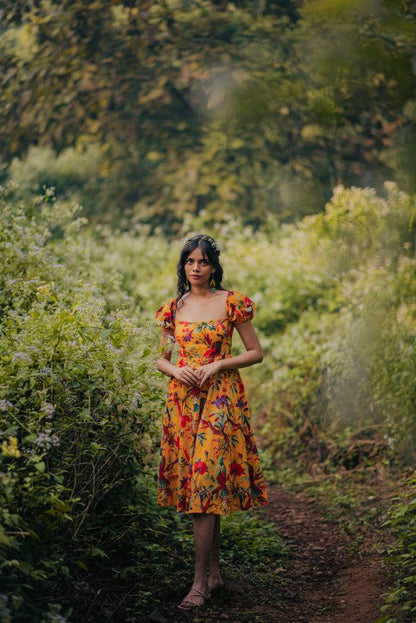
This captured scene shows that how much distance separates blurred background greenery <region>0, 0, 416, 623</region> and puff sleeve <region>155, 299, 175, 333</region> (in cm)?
24

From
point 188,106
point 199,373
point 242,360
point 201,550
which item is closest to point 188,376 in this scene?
point 199,373

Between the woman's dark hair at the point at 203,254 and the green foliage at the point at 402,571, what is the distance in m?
1.43

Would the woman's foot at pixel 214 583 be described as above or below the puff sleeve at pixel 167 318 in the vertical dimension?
below

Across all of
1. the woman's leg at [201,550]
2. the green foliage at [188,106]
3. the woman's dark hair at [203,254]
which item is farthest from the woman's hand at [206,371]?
the green foliage at [188,106]

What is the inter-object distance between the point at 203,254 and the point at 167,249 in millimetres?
6520

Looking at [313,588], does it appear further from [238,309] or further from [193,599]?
[238,309]

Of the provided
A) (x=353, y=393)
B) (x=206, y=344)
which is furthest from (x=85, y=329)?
(x=353, y=393)

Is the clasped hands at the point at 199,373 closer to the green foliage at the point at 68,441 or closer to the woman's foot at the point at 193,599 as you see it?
the green foliage at the point at 68,441

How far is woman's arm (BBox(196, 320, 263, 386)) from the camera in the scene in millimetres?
3451

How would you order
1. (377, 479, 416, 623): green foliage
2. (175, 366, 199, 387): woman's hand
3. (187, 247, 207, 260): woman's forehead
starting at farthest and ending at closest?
(187, 247, 207, 260): woman's forehead → (175, 366, 199, 387): woman's hand → (377, 479, 416, 623): green foliage

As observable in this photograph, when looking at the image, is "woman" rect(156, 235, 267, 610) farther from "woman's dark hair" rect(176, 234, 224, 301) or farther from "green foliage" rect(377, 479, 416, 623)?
"green foliage" rect(377, 479, 416, 623)

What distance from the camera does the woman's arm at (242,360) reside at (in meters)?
3.45

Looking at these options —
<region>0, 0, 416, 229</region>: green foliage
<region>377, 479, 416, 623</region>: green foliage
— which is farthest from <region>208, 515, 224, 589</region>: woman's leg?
<region>0, 0, 416, 229</region>: green foliage

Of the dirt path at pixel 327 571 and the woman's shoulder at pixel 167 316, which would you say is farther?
the woman's shoulder at pixel 167 316
